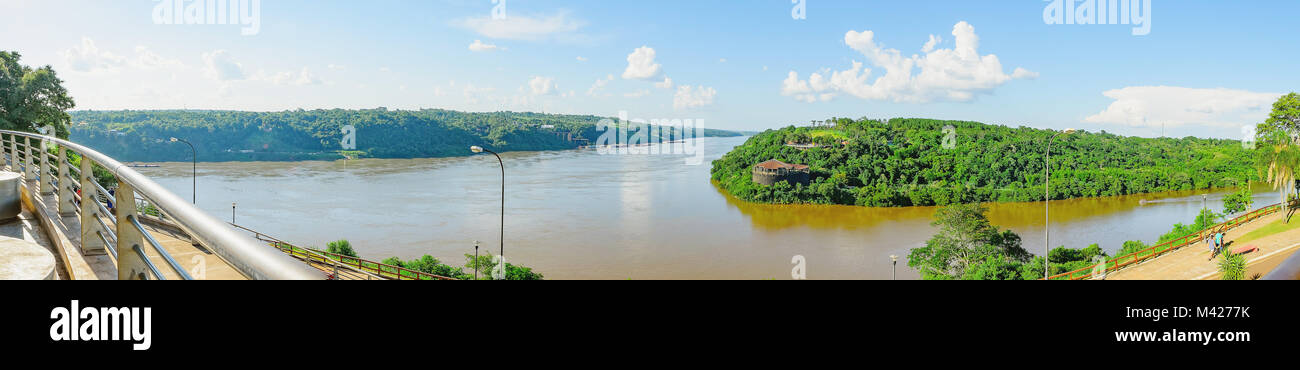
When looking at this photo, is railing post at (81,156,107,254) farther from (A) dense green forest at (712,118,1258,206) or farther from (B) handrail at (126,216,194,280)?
(A) dense green forest at (712,118,1258,206)

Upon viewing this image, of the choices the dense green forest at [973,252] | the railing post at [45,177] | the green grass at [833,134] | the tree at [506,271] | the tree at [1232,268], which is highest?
the green grass at [833,134]

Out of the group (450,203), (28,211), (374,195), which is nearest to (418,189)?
(374,195)

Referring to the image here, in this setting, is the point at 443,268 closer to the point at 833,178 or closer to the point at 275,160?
the point at 833,178

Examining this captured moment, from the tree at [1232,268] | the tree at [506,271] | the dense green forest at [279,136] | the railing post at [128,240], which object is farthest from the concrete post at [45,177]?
the dense green forest at [279,136]

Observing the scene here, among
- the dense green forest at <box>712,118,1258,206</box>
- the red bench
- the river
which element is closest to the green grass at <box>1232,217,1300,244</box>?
the red bench

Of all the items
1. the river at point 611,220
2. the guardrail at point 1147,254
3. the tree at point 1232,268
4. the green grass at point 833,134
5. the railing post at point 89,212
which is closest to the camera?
the railing post at point 89,212

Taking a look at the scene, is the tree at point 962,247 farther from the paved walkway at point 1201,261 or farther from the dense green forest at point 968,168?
the dense green forest at point 968,168
